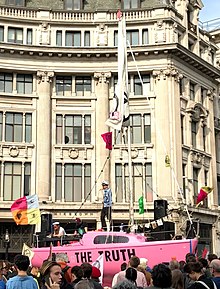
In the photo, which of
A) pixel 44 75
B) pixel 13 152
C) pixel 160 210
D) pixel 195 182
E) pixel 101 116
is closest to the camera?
pixel 160 210

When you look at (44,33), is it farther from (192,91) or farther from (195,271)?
(195,271)

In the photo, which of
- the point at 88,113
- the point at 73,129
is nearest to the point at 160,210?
the point at 73,129

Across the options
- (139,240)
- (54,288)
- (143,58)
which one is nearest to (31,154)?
(143,58)

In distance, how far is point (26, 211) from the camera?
23594 mm

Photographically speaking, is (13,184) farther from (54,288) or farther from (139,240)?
(54,288)

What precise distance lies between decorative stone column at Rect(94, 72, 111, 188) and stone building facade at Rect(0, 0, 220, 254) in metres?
0.08

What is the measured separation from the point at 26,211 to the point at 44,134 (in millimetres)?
17935

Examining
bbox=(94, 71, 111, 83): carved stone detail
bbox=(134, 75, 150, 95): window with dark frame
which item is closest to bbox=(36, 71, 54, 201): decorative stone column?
bbox=(94, 71, 111, 83): carved stone detail

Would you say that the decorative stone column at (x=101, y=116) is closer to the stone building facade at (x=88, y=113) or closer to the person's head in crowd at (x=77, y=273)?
the stone building facade at (x=88, y=113)

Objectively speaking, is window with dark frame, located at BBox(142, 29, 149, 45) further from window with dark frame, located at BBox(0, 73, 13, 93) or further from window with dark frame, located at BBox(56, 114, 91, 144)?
window with dark frame, located at BBox(0, 73, 13, 93)

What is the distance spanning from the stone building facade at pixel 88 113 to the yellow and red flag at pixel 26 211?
51.3ft

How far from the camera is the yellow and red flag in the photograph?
23188 mm

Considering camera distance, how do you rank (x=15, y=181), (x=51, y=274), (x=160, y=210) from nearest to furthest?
(x=51, y=274), (x=160, y=210), (x=15, y=181)

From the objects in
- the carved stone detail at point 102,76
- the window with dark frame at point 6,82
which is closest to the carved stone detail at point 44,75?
the window with dark frame at point 6,82
